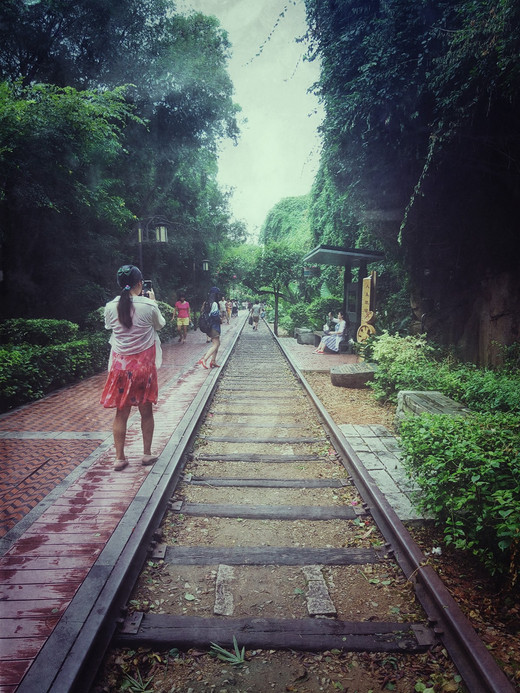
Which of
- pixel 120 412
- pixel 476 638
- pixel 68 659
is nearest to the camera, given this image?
pixel 68 659

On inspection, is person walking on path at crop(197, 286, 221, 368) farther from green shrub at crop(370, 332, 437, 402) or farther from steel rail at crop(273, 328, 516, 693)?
steel rail at crop(273, 328, 516, 693)

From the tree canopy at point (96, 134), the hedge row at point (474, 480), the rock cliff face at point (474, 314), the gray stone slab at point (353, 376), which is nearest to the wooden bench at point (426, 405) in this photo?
the hedge row at point (474, 480)

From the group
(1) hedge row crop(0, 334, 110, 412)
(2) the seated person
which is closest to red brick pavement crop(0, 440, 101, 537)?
(1) hedge row crop(0, 334, 110, 412)

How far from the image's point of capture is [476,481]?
2736 millimetres

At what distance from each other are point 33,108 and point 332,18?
7.15m

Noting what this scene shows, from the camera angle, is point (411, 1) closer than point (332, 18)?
Yes

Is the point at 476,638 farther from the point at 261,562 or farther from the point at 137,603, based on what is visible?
the point at 137,603

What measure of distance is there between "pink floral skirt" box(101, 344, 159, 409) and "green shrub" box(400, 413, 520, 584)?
2641mm

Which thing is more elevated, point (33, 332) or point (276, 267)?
point (276, 267)

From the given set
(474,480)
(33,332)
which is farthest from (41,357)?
(474,480)

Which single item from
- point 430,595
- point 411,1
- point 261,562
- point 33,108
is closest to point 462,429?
point 430,595

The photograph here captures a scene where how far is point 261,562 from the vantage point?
10.2 ft

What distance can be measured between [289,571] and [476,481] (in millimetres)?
1465

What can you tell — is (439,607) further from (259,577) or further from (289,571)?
(259,577)
